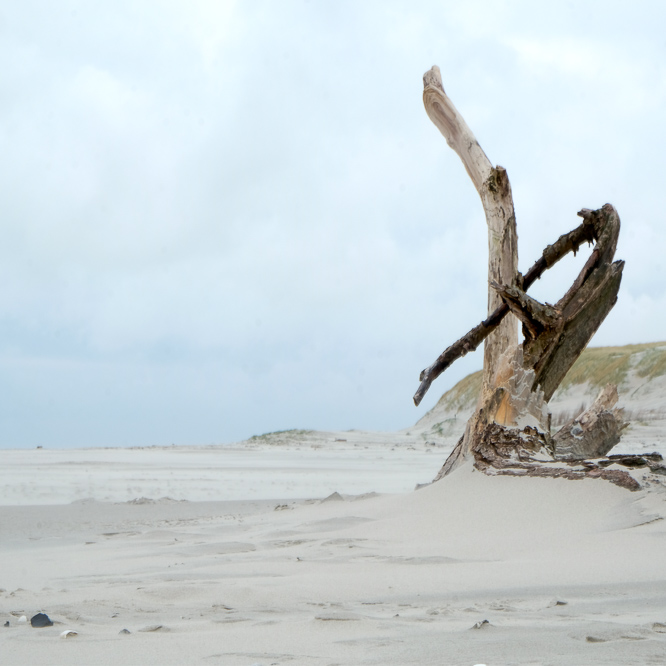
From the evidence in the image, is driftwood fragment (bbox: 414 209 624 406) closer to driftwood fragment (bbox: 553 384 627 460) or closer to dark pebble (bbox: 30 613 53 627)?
driftwood fragment (bbox: 553 384 627 460)

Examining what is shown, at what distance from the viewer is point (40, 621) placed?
2330 mm

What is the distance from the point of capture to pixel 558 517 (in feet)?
13.1

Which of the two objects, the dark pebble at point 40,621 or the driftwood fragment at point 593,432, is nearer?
the dark pebble at point 40,621

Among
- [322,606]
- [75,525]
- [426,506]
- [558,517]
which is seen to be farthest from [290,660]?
[75,525]

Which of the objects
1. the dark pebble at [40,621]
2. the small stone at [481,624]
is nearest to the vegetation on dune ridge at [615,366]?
the small stone at [481,624]

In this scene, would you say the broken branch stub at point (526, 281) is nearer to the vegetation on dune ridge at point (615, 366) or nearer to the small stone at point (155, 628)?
the small stone at point (155, 628)

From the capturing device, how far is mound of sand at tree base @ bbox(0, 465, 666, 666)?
1929 mm

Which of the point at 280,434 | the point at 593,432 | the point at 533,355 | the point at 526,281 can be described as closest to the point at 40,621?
the point at 533,355

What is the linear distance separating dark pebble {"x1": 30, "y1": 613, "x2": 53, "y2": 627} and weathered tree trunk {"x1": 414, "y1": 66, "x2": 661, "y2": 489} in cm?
321

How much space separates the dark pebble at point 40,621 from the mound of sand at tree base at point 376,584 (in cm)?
5

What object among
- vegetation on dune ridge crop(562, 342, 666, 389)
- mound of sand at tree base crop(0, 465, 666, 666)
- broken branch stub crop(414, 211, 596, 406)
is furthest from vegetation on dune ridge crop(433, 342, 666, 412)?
mound of sand at tree base crop(0, 465, 666, 666)

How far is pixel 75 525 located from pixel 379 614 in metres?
4.30

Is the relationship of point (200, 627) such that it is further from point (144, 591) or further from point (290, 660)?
point (144, 591)

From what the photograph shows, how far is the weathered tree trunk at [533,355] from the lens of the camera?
5.25 meters
